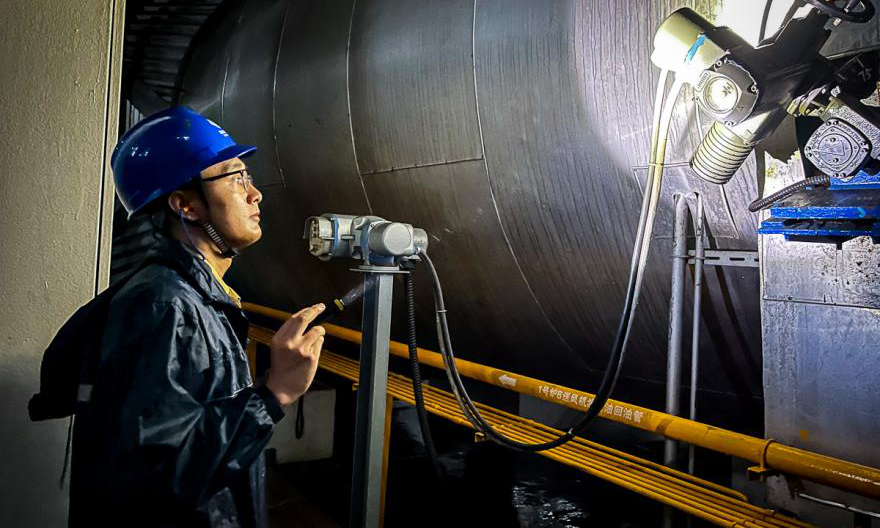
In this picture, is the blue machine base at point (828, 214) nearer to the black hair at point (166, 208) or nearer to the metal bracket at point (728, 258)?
the metal bracket at point (728, 258)

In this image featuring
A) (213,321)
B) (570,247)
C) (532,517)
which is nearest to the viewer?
(213,321)

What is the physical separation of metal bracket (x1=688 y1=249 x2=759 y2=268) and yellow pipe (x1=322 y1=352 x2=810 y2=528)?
0.56 metres

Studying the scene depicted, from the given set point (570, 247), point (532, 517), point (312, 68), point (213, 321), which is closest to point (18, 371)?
point (213, 321)

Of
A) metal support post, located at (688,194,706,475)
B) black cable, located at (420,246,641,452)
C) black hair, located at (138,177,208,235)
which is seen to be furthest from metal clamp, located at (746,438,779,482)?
black hair, located at (138,177,208,235)

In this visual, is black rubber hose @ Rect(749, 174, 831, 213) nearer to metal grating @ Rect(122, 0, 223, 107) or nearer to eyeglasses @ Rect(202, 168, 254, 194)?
eyeglasses @ Rect(202, 168, 254, 194)

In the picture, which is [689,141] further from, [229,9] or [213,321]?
[229,9]

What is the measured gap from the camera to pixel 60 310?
5.43ft

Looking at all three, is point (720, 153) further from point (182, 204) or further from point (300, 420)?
point (300, 420)

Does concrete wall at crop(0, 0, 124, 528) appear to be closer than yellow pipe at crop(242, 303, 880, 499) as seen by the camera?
No

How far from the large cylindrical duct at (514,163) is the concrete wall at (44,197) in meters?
0.98

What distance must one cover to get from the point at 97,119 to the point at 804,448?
5.86ft

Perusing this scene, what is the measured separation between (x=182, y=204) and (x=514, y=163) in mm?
1051

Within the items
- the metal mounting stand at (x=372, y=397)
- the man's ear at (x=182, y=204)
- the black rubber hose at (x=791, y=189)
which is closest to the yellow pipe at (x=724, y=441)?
the black rubber hose at (x=791, y=189)

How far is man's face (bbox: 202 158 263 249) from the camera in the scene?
4.36ft
